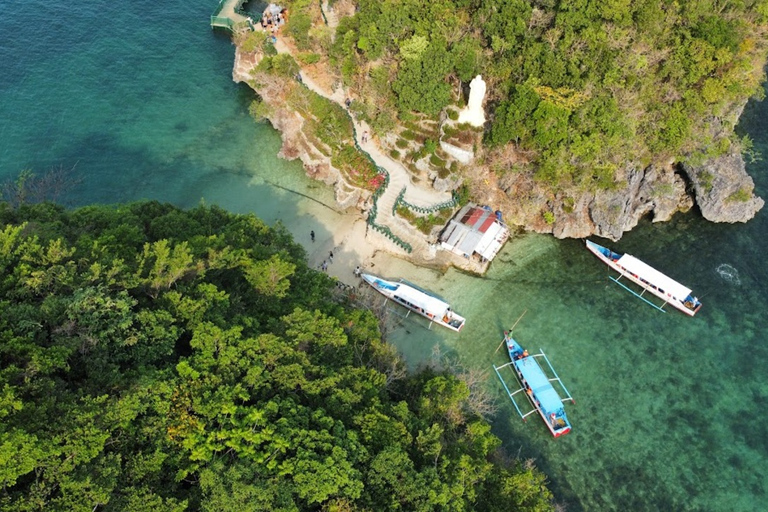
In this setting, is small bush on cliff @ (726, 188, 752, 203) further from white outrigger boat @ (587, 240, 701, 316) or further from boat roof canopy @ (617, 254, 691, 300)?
white outrigger boat @ (587, 240, 701, 316)

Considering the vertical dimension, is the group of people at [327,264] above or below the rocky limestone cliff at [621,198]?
below

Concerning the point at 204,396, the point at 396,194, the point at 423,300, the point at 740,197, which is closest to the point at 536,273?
the point at 423,300

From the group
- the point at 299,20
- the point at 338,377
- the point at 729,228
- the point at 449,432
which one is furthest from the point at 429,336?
the point at 299,20

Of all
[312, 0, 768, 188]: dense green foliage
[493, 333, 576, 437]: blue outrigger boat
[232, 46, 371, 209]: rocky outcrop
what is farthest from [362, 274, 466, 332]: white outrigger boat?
[312, 0, 768, 188]: dense green foliage

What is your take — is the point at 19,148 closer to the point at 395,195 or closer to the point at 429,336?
the point at 395,195

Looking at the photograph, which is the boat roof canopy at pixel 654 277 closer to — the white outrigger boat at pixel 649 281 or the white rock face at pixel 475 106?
Answer: the white outrigger boat at pixel 649 281

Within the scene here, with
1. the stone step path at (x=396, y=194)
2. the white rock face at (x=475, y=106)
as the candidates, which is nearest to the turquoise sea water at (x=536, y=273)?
the stone step path at (x=396, y=194)
